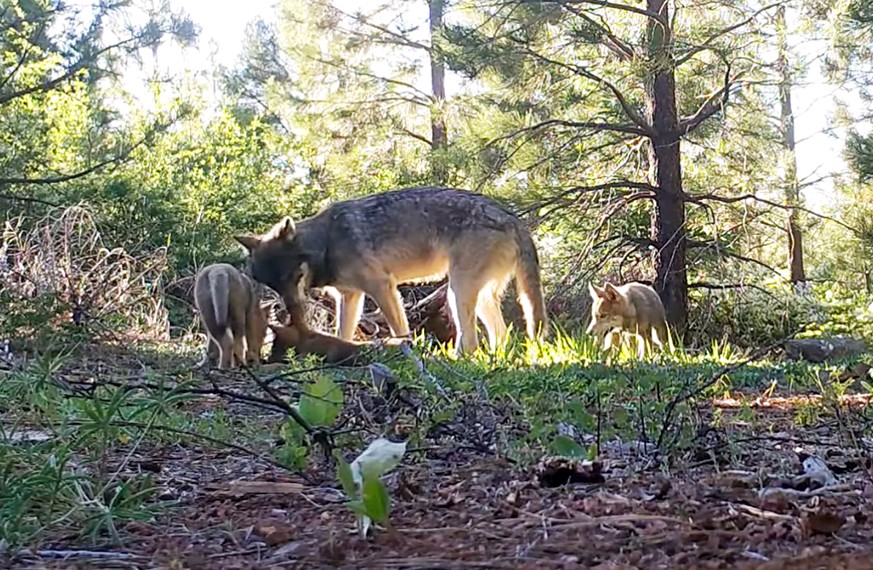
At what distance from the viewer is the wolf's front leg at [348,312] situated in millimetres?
10312

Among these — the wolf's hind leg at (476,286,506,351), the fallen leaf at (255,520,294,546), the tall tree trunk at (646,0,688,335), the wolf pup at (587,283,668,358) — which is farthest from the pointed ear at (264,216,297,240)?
the fallen leaf at (255,520,294,546)

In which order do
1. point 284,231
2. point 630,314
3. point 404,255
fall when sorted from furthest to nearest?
point 630,314 → point 404,255 → point 284,231

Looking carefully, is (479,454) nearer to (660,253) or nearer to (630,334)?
(630,334)

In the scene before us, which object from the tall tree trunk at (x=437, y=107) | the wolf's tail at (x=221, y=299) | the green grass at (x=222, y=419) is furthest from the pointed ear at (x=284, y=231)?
the tall tree trunk at (x=437, y=107)

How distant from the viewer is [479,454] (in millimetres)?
3217

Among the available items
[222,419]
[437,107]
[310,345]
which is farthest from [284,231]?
[437,107]

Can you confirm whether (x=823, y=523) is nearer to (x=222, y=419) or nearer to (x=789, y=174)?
(x=222, y=419)

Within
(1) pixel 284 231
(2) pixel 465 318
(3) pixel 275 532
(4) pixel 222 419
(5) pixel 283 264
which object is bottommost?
(3) pixel 275 532

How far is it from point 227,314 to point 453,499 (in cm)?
599

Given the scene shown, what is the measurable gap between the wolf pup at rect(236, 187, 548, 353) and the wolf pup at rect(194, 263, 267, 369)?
982 millimetres

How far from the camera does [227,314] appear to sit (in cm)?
822

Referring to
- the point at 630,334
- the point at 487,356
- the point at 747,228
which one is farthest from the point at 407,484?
the point at 747,228

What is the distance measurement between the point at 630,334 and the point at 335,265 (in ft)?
11.9

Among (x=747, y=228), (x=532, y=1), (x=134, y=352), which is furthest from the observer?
(x=747, y=228)
